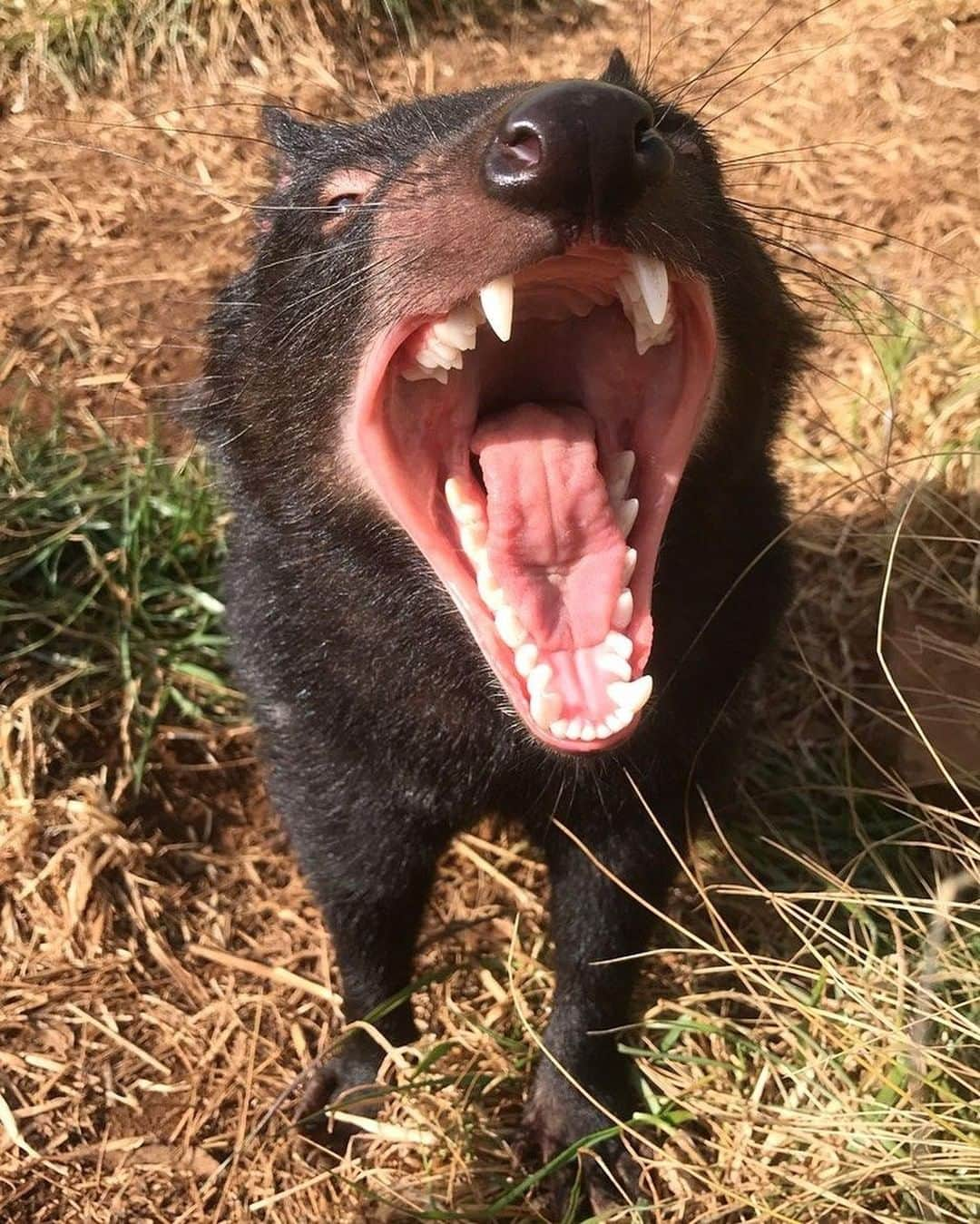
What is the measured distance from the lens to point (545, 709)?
182 centimetres

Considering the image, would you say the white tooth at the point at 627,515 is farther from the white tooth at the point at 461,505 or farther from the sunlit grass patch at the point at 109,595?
the sunlit grass patch at the point at 109,595

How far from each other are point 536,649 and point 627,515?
29 cm

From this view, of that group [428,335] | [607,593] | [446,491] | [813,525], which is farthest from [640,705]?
[813,525]

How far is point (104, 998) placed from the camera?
3.01 m

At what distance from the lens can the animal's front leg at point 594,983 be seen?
2.49 metres

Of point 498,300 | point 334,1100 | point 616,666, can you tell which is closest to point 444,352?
point 498,300

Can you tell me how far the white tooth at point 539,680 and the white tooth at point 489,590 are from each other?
0.13 m

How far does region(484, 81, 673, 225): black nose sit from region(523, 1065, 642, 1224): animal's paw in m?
1.96

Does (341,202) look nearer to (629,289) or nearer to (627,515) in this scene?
(629,289)

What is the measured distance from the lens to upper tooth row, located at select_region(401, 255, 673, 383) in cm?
173

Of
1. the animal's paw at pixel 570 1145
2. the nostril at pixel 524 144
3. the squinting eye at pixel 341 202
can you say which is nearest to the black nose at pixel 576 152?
the nostril at pixel 524 144

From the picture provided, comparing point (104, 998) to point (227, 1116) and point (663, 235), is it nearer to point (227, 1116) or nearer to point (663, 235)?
point (227, 1116)

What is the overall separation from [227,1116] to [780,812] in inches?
65.1

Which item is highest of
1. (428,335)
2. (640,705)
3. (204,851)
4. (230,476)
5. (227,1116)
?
(428,335)
